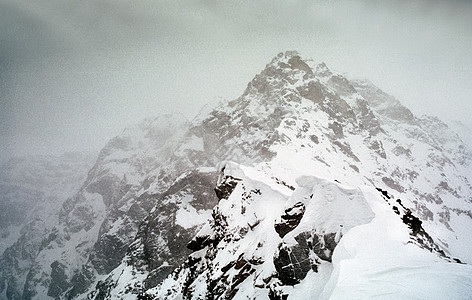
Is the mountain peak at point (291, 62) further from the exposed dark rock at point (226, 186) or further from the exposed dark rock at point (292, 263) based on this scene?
the exposed dark rock at point (292, 263)

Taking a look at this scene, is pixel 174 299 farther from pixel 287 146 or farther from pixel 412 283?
pixel 287 146

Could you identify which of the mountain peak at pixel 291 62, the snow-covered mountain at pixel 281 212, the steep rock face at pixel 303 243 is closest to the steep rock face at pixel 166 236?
the snow-covered mountain at pixel 281 212

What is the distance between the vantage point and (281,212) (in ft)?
89.2

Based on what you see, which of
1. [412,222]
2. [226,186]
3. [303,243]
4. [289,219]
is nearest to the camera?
[303,243]

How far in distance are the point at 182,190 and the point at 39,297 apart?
12781cm

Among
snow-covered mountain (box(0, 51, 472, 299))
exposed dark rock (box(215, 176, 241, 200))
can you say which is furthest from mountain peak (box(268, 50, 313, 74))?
exposed dark rock (box(215, 176, 241, 200))

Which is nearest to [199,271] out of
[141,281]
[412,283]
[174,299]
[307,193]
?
[174,299]

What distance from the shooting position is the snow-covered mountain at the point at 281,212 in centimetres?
1677

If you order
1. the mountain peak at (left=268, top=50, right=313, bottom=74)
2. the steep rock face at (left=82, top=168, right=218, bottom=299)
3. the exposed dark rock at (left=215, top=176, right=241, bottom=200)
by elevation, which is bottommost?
the steep rock face at (left=82, top=168, right=218, bottom=299)

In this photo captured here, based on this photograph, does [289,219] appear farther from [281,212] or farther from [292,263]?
[292,263]

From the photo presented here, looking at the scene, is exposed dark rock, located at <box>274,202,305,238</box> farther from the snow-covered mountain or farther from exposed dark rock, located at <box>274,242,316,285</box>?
exposed dark rock, located at <box>274,242,316,285</box>

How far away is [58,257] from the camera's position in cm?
16050

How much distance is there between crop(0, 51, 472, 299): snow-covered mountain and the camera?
16.8 metres

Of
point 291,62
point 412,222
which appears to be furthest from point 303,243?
point 291,62
